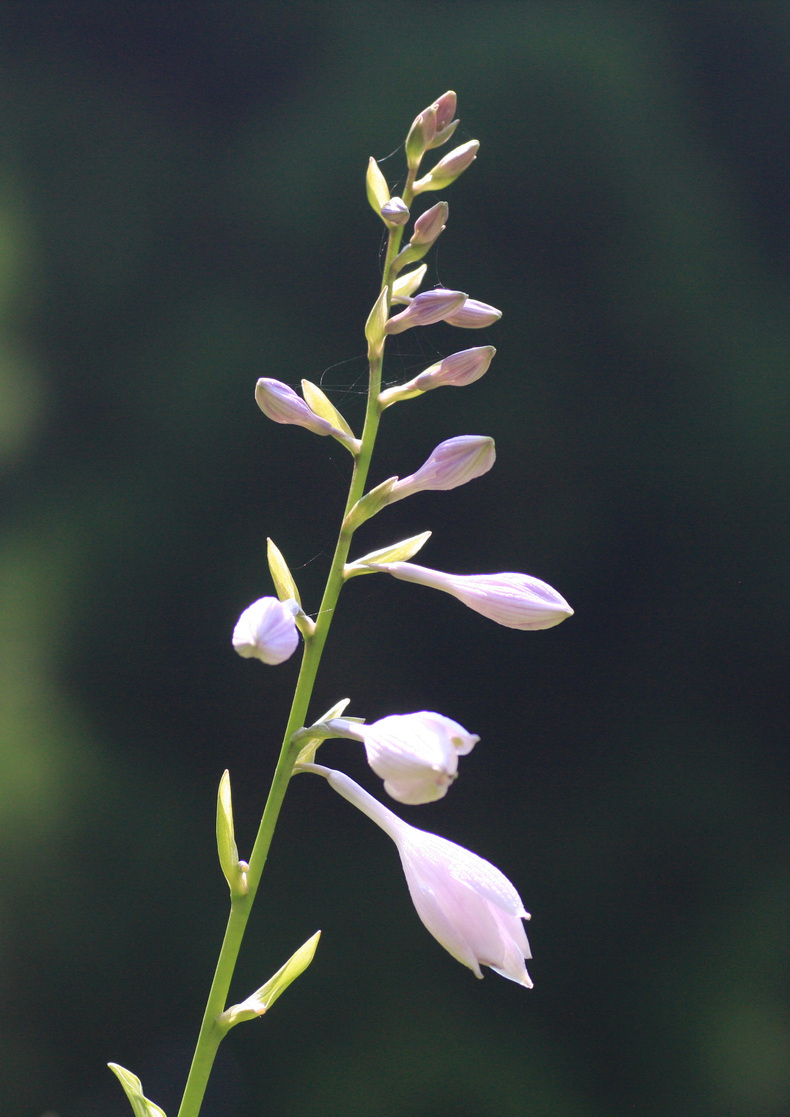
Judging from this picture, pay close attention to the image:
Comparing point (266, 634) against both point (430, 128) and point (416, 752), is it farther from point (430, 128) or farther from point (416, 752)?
point (430, 128)

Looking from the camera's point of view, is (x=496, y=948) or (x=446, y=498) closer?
(x=496, y=948)

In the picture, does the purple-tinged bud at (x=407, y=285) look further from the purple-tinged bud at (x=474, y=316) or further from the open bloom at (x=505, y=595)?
the open bloom at (x=505, y=595)

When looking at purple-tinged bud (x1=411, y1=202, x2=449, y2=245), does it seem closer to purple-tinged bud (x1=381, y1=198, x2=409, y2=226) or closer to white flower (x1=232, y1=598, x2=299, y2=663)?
purple-tinged bud (x1=381, y1=198, x2=409, y2=226)

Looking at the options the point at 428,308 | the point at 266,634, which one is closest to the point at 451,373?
the point at 428,308

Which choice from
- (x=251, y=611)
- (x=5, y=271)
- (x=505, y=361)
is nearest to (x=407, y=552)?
(x=251, y=611)

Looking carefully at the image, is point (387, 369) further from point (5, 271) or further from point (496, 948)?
point (496, 948)

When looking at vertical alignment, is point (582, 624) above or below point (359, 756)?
above
